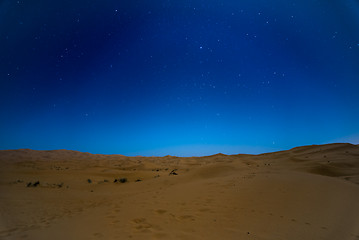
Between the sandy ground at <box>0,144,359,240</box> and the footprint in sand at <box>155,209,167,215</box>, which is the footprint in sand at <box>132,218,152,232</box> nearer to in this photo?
the sandy ground at <box>0,144,359,240</box>

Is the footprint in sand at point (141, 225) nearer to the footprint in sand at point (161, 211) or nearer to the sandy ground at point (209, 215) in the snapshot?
the sandy ground at point (209, 215)

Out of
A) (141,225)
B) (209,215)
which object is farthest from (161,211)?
(209,215)

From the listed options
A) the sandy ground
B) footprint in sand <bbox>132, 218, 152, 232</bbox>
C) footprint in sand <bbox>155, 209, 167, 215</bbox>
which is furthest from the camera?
footprint in sand <bbox>155, 209, 167, 215</bbox>

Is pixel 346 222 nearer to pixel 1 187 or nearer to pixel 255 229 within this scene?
pixel 255 229

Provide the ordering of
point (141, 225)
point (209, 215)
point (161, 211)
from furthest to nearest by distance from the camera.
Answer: point (161, 211), point (209, 215), point (141, 225)

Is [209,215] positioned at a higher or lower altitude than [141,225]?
higher

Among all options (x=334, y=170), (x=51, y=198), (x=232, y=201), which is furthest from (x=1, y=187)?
(x=334, y=170)

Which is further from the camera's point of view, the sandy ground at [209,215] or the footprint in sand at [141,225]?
the footprint in sand at [141,225]

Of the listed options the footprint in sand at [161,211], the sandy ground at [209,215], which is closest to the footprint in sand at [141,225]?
the sandy ground at [209,215]

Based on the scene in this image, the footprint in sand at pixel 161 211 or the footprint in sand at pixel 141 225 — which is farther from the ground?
the footprint in sand at pixel 161 211

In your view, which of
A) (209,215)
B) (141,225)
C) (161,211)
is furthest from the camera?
(161,211)

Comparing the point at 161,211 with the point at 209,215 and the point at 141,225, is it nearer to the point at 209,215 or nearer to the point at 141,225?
the point at 141,225

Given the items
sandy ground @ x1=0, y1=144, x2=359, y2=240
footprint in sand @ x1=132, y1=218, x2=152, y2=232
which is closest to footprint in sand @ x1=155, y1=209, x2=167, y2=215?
sandy ground @ x1=0, y1=144, x2=359, y2=240

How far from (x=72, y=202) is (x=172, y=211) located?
17.9 ft
